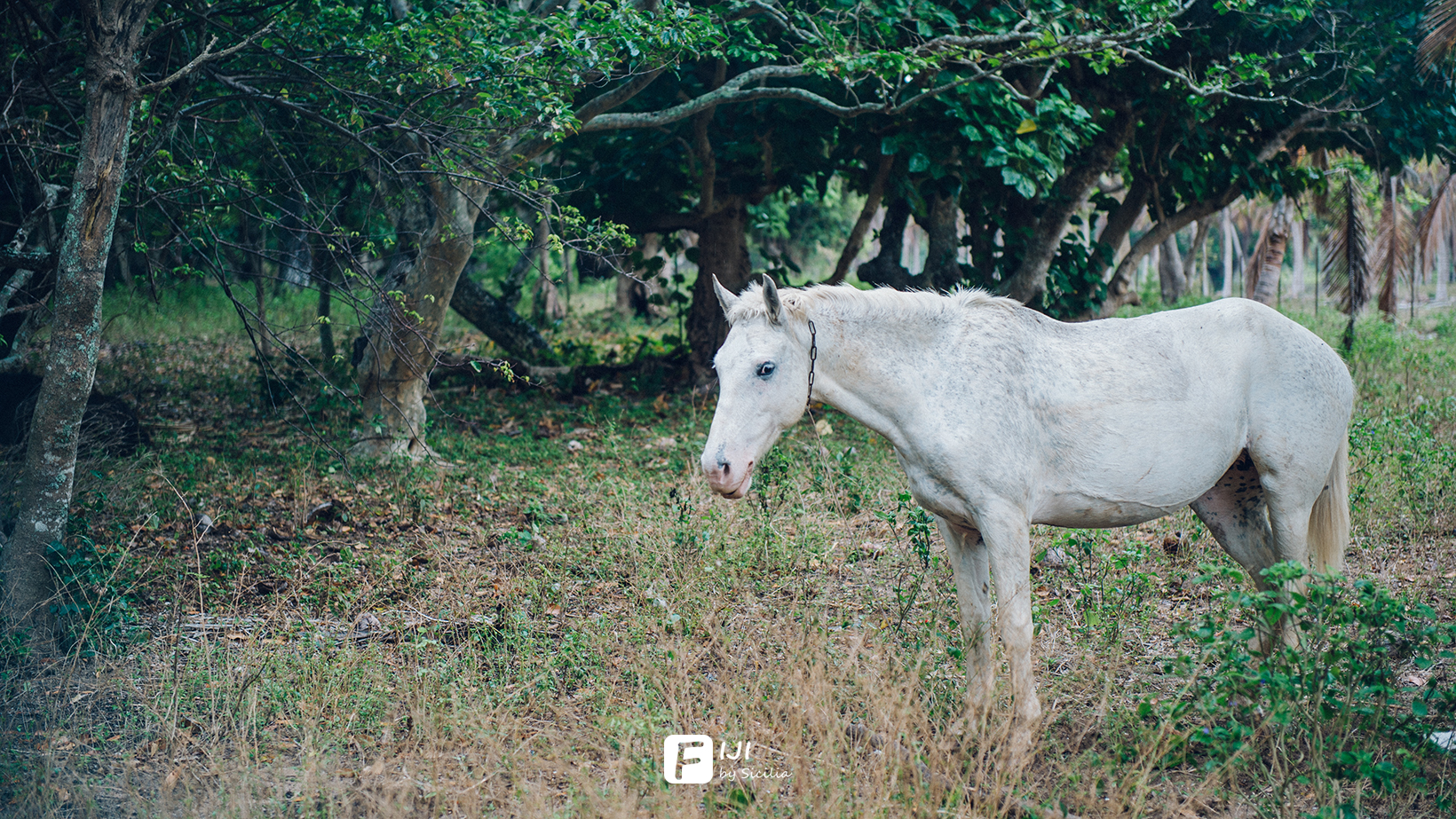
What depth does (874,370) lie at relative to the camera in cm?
382

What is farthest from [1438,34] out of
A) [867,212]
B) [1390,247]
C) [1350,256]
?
[1390,247]

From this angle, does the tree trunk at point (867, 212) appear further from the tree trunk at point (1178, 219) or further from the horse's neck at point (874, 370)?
the horse's neck at point (874, 370)

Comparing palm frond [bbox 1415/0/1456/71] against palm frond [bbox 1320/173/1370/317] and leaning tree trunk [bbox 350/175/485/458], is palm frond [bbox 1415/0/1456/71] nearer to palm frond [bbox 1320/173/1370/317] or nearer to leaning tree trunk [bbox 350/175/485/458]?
palm frond [bbox 1320/173/1370/317]

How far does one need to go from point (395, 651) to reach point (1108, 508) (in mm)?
3538

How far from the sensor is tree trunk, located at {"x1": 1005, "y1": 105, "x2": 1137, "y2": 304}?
9.94m

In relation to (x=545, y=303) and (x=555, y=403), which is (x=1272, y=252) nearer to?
(x=545, y=303)

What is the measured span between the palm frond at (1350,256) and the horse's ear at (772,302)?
1185 cm

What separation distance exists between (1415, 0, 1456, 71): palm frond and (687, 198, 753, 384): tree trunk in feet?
22.8

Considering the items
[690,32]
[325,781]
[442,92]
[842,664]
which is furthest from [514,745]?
[690,32]

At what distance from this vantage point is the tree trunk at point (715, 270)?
11.6 meters

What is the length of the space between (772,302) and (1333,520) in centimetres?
311

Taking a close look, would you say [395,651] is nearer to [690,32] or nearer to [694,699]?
[694,699]

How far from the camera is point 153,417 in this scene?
10.1 metres

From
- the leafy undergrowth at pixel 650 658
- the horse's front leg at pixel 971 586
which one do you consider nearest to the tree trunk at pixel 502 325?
the leafy undergrowth at pixel 650 658
